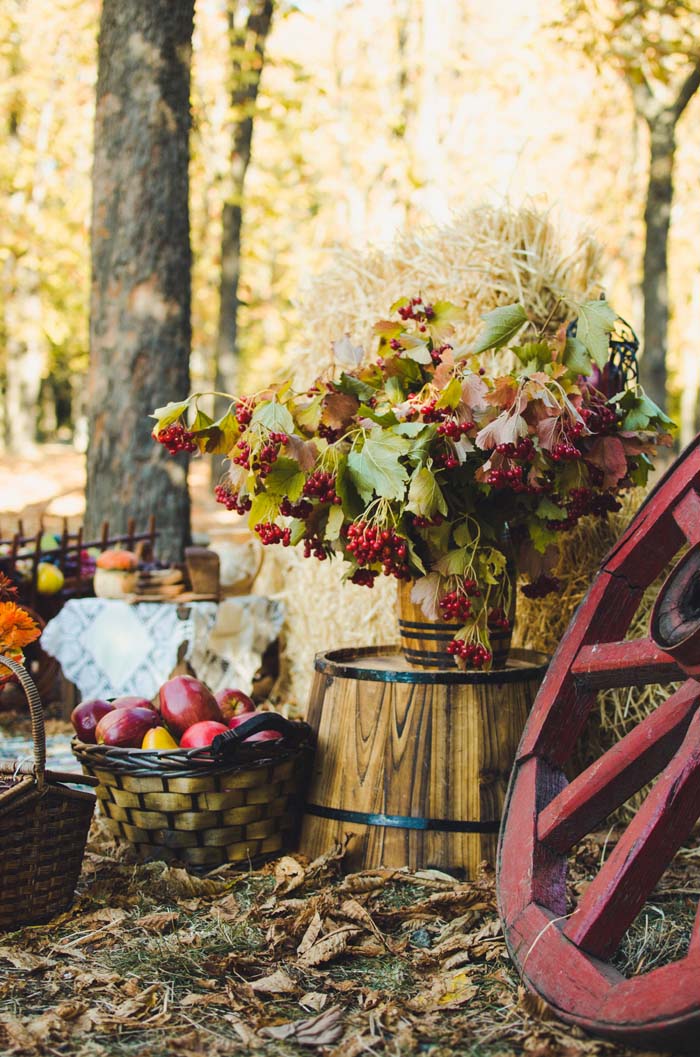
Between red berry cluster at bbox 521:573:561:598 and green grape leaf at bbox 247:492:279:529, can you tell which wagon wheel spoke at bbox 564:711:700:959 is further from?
green grape leaf at bbox 247:492:279:529

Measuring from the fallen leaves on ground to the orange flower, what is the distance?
65cm

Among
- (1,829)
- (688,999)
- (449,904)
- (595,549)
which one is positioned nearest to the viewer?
(688,999)

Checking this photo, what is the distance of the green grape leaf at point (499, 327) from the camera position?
110 inches

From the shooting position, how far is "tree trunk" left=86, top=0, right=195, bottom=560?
17.9 ft

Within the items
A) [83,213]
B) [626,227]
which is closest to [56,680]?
[83,213]

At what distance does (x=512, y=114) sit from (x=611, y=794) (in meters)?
14.0

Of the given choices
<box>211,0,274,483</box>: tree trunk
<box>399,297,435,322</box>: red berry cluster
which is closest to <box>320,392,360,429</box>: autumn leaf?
<box>399,297,435,322</box>: red berry cluster

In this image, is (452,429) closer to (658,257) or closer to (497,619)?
(497,619)

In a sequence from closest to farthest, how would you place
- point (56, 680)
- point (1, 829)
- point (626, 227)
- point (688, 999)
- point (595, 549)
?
point (688, 999) → point (1, 829) → point (595, 549) → point (56, 680) → point (626, 227)

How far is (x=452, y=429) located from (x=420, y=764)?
86 cm

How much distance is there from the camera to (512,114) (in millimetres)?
14570

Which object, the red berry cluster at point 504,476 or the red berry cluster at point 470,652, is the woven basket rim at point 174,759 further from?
the red berry cluster at point 504,476

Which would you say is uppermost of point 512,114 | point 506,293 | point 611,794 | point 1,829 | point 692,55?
point 512,114

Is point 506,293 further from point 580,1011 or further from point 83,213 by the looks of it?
point 83,213
